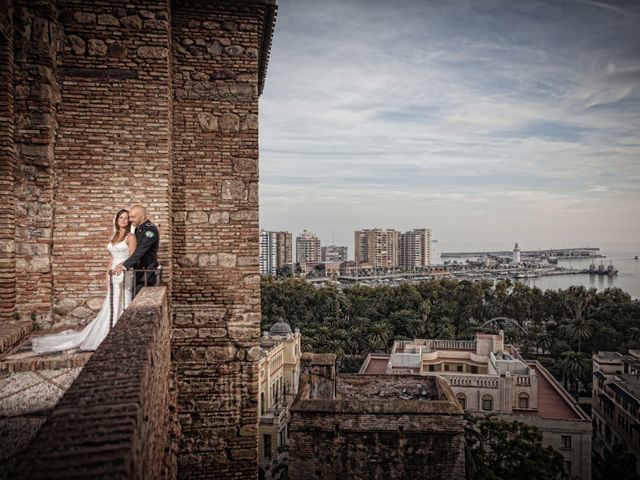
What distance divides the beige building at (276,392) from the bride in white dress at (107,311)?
47.4 ft

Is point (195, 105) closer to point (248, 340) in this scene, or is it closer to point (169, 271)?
point (169, 271)

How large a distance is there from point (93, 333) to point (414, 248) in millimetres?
150001

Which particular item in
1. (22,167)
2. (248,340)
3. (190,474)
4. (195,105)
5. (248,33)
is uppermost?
(248,33)

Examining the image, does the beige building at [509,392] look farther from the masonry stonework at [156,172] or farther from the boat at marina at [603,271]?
Answer: the boat at marina at [603,271]

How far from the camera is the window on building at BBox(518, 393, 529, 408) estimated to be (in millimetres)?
21109

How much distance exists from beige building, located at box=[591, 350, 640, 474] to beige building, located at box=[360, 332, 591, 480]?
302 centimetres

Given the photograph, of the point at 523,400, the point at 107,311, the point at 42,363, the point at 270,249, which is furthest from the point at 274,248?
the point at 42,363

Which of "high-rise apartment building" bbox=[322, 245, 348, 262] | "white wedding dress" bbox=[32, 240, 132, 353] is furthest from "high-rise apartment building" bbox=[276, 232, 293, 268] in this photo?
"white wedding dress" bbox=[32, 240, 132, 353]

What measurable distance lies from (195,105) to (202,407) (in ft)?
13.6

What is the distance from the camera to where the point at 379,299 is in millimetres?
48000

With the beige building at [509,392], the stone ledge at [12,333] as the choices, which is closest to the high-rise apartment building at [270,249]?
the beige building at [509,392]

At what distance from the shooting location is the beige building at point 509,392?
19.2 m

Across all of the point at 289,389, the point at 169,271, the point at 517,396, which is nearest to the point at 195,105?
the point at 169,271

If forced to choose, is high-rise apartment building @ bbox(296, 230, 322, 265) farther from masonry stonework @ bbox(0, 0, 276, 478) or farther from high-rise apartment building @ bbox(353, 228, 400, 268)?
masonry stonework @ bbox(0, 0, 276, 478)
